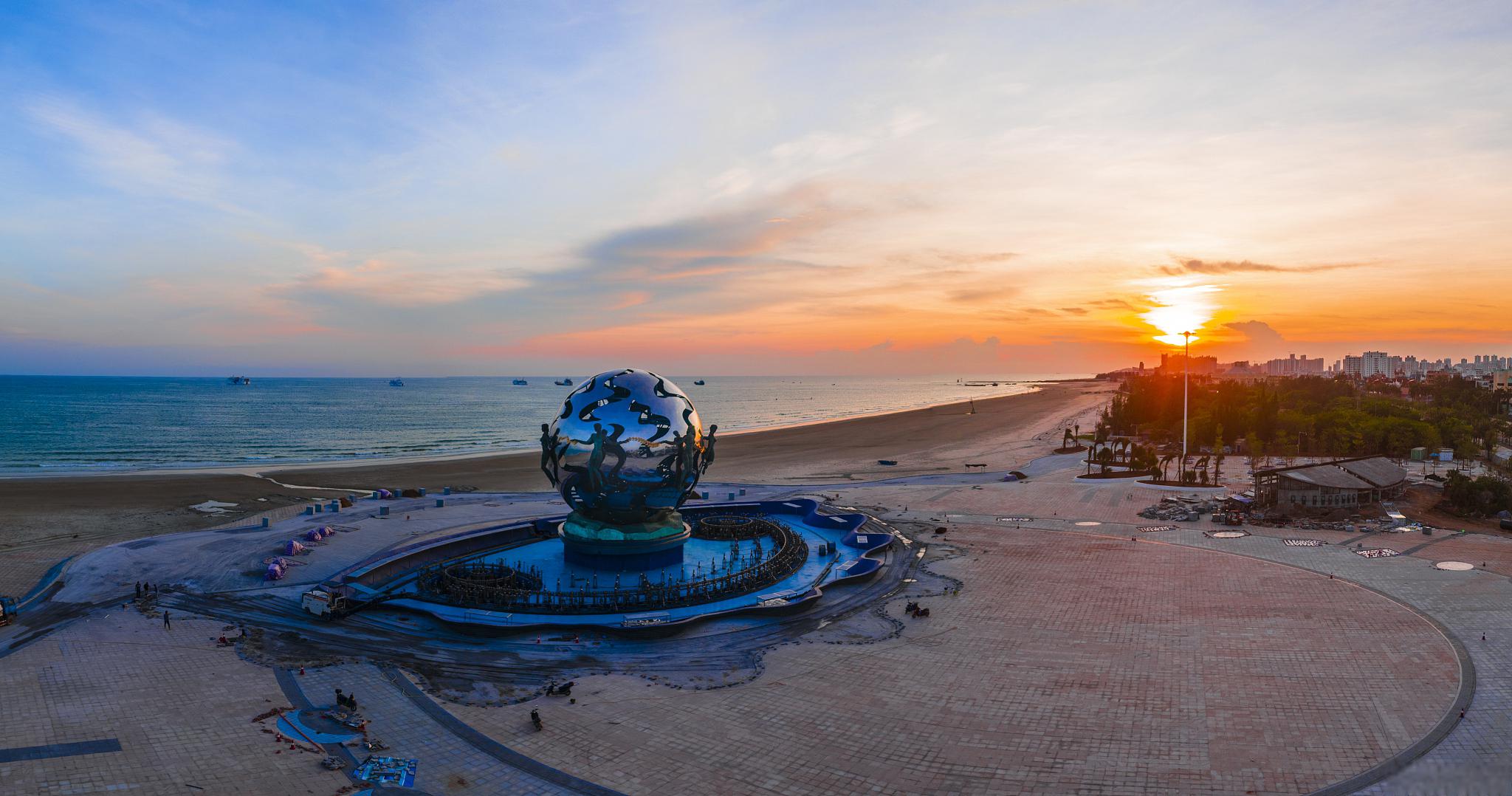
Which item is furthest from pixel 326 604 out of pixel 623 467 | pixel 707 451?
pixel 707 451

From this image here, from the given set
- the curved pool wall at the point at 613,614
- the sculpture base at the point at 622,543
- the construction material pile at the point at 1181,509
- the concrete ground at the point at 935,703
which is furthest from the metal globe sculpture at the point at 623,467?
the construction material pile at the point at 1181,509

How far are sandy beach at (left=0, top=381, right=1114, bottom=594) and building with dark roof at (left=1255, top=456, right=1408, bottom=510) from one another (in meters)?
22.7

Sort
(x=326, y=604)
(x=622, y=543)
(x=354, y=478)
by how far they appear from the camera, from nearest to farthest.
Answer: (x=326, y=604) → (x=622, y=543) → (x=354, y=478)

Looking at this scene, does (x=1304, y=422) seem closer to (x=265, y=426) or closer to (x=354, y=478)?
(x=354, y=478)

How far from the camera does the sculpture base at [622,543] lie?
2445 centimetres

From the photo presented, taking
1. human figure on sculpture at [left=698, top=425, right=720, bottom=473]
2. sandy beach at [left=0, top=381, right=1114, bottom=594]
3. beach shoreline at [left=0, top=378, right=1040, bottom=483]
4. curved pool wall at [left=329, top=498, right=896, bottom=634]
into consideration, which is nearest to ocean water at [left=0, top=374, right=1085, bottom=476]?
beach shoreline at [left=0, top=378, right=1040, bottom=483]

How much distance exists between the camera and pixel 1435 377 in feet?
592

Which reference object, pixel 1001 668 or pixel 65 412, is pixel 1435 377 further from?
pixel 65 412

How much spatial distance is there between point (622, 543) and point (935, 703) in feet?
39.2

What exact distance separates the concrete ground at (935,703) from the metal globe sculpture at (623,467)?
6.13 m

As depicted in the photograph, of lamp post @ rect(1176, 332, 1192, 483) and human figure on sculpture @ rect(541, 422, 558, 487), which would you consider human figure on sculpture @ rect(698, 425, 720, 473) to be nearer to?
human figure on sculpture @ rect(541, 422, 558, 487)

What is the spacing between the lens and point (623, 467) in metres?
23.9

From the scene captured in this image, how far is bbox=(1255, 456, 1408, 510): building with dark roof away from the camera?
118ft

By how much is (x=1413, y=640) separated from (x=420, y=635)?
24641 mm
